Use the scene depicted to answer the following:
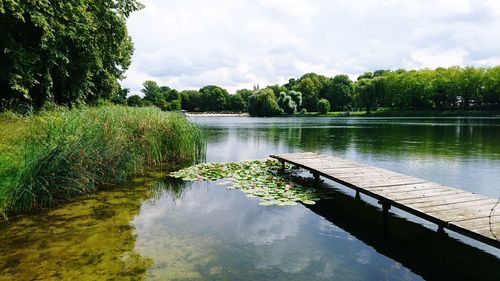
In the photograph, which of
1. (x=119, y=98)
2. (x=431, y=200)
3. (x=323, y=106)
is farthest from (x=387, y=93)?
(x=431, y=200)

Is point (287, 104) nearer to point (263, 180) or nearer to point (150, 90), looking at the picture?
point (150, 90)

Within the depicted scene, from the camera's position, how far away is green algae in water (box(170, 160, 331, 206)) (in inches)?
367

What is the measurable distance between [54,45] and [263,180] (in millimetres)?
14734

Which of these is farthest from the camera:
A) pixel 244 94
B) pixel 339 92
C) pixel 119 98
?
→ pixel 244 94

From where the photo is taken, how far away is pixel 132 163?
1201 centimetres

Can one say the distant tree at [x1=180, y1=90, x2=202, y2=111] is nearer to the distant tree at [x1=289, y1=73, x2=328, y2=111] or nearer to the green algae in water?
the distant tree at [x1=289, y1=73, x2=328, y2=111]

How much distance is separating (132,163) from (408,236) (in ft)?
29.3

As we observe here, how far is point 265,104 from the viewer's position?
102 metres

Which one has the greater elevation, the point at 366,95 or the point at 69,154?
the point at 366,95

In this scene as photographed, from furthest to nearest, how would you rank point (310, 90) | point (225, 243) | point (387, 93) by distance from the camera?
point (310, 90) → point (387, 93) → point (225, 243)

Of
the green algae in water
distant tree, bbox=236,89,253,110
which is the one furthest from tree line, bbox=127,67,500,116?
the green algae in water

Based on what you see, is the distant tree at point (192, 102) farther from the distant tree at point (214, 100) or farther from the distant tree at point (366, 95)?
the distant tree at point (366, 95)

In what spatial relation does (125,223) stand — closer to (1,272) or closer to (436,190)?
(1,272)

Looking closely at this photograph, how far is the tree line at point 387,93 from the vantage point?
242ft
